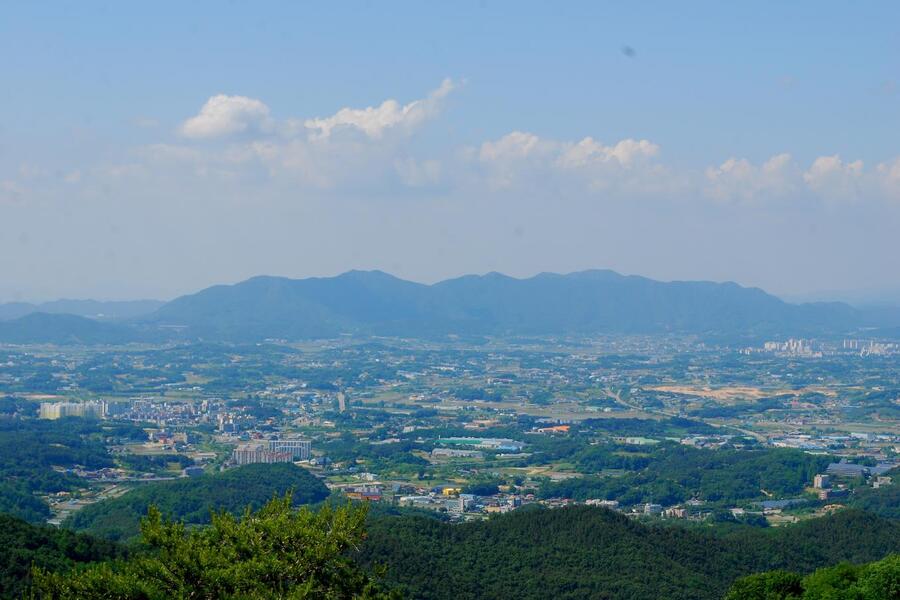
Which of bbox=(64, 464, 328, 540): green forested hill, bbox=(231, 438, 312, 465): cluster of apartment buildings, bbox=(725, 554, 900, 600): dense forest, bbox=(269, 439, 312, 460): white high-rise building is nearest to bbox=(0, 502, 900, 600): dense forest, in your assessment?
bbox=(725, 554, 900, 600): dense forest

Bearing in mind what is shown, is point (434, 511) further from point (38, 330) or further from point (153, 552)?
point (38, 330)

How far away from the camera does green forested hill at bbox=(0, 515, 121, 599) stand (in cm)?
2412

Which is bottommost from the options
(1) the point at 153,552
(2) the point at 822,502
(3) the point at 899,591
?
(2) the point at 822,502

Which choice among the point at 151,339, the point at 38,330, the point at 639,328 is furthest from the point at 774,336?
the point at 38,330

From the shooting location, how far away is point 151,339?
148125 mm

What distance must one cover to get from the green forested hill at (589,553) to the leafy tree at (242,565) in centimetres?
1382

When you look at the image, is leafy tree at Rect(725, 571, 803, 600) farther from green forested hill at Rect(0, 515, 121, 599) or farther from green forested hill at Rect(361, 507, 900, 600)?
green forested hill at Rect(0, 515, 121, 599)

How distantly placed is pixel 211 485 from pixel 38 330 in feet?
357

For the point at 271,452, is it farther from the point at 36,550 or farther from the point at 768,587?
the point at 768,587

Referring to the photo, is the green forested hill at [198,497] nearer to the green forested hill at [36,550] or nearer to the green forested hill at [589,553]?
the green forested hill at [589,553]

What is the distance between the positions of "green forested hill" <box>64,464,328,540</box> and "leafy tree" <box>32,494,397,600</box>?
77.6 ft

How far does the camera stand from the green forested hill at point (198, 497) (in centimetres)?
4088

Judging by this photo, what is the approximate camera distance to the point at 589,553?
3391cm

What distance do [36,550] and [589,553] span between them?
15.1 metres
